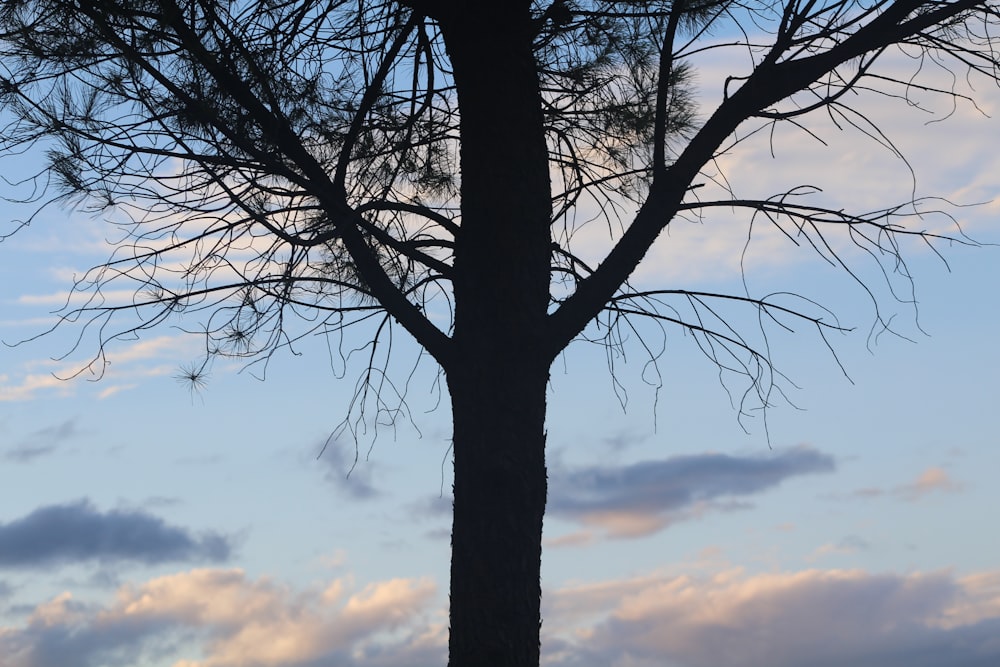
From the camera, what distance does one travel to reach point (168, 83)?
4.60 m

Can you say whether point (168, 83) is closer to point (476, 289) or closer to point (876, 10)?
point (476, 289)

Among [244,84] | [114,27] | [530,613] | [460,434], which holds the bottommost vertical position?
[530,613]

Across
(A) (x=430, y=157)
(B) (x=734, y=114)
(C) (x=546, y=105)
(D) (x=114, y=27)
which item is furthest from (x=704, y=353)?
(D) (x=114, y=27)

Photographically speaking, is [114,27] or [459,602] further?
[114,27]

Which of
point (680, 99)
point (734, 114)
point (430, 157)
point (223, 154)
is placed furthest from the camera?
point (430, 157)

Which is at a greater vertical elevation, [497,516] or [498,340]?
[498,340]

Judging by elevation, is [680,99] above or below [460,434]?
above

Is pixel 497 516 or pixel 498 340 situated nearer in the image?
pixel 497 516

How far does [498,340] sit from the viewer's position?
442 centimetres

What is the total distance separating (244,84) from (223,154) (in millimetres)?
332

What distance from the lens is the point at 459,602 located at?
425 cm

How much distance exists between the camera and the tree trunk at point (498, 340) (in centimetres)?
421

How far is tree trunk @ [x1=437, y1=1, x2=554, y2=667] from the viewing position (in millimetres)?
4207

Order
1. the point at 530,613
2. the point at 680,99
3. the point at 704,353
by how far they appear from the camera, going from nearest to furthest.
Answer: the point at 530,613, the point at 704,353, the point at 680,99
